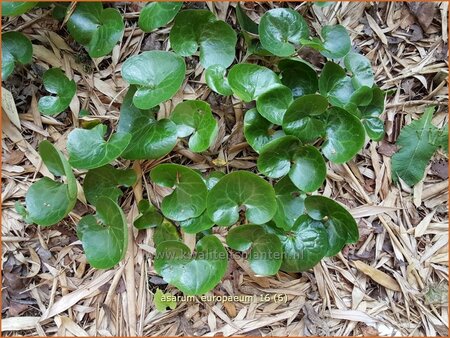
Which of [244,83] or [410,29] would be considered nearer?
[244,83]

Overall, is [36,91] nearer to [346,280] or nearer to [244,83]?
[244,83]

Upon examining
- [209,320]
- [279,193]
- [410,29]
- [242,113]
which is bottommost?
[209,320]

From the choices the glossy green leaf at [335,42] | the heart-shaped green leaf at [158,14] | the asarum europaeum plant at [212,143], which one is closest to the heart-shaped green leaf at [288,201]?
the asarum europaeum plant at [212,143]

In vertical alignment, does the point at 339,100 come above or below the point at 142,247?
above

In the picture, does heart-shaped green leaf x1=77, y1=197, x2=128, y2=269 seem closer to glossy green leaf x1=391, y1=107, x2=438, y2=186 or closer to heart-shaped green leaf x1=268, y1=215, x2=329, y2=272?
heart-shaped green leaf x1=268, y1=215, x2=329, y2=272

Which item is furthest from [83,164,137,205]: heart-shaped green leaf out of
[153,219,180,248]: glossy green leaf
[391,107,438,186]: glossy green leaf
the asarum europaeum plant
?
[391,107,438,186]: glossy green leaf

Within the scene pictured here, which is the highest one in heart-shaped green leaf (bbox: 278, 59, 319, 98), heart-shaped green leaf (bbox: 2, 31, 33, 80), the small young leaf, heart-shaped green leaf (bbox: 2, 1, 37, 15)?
heart-shaped green leaf (bbox: 2, 1, 37, 15)

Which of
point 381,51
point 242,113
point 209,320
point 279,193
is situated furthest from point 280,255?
point 381,51
